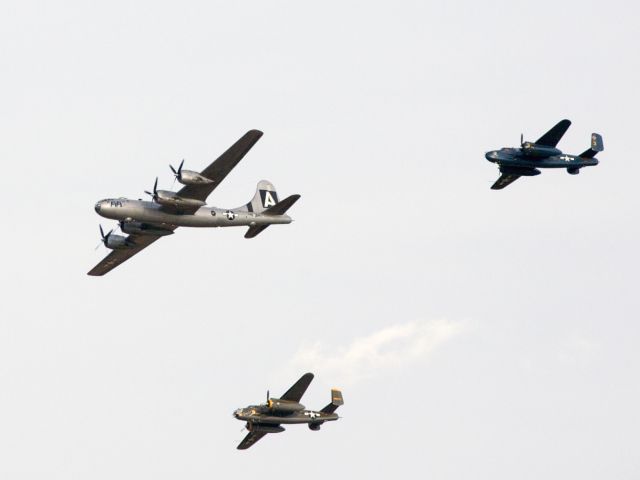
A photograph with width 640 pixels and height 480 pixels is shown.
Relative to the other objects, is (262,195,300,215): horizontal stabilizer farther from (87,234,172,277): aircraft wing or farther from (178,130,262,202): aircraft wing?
(87,234,172,277): aircraft wing

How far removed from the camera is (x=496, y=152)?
95375mm

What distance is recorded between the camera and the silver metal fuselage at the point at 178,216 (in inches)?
3381

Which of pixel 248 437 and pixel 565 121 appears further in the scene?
pixel 248 437

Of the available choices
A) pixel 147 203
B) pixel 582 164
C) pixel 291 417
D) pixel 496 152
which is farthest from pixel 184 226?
pixel 582 164

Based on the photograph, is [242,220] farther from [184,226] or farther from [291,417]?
[291,417]

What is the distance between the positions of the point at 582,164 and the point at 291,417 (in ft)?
97.6

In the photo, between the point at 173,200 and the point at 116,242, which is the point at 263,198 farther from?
the point at 116,242

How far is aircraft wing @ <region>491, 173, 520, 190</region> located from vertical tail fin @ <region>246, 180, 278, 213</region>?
1726 centimetres

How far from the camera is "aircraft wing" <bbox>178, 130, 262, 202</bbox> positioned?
82.9 metres

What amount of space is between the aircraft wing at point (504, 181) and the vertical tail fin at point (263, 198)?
17.3 m

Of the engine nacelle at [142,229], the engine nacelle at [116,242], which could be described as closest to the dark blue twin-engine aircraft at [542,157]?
the engine nacelle at [142,229]

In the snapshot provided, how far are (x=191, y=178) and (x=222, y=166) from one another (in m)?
2.25

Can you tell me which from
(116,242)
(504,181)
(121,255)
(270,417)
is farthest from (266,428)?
(504,181)

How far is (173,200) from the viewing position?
3408 inches
